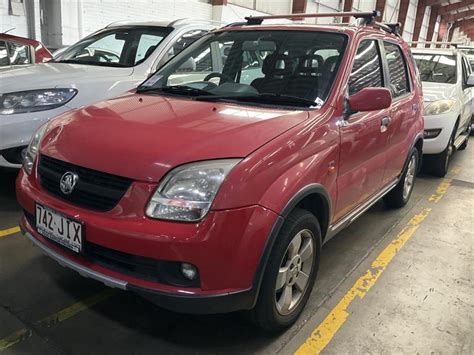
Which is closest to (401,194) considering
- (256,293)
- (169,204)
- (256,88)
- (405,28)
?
(256,88)

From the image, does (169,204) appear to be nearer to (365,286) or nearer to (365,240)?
(365,286)

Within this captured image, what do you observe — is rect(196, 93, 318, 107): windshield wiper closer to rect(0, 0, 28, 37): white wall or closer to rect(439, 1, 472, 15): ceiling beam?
rect(0, 0, 28, 37): white wall

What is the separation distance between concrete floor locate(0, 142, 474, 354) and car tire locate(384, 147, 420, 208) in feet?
2.51

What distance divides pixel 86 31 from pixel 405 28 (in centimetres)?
2316

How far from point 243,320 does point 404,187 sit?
2473mm

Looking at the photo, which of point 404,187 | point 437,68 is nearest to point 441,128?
point 404,187

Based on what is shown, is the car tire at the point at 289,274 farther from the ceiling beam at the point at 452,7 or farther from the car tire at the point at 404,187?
the ceiling beam at the point at 452,7

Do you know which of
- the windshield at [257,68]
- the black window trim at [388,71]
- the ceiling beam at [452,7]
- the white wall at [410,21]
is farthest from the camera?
the ceiling beam at [452,7]

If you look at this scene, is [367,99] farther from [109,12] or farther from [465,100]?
[109,12]

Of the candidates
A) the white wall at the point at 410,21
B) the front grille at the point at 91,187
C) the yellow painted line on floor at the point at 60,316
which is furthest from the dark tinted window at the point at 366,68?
the white wall at the point at 410,21

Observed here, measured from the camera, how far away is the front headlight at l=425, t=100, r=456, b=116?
16.9 feet

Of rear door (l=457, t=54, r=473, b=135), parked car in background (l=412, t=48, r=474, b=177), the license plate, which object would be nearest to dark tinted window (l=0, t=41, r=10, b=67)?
the license plate

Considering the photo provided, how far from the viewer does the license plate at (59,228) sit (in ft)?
6.27

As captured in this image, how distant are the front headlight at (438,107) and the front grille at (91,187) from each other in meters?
4.40
